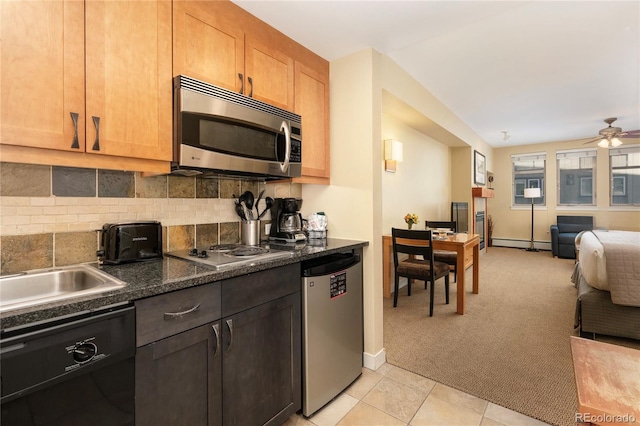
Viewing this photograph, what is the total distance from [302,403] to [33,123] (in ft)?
5.84

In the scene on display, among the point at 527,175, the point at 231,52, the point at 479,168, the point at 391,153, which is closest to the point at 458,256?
the point at 391,153

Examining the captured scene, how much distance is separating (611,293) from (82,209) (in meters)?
3.77

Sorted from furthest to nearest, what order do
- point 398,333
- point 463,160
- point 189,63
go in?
point 463,160
point 398,333
point 189,63

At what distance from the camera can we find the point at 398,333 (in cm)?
274

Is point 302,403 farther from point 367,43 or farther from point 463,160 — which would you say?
point 463,160

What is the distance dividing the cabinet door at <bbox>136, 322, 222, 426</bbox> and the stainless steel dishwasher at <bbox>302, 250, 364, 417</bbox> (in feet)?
1.80

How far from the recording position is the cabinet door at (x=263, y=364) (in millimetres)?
1310

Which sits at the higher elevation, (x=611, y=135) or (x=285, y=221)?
(x=611, y=135)

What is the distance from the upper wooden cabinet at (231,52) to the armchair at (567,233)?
6688 mm

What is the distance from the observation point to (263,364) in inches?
56.8

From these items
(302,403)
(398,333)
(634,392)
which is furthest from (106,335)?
(398,333)

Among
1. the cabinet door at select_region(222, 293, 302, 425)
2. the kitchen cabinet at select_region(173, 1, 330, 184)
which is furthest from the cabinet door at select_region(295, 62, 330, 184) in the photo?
the cabinet door at select_region(222, 293, 302, 425)

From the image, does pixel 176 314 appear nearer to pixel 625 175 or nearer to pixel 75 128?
pixel 75 128

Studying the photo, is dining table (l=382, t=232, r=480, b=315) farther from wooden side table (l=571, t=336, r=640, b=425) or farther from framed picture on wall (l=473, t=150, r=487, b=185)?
framed picture on wall (l=473, t=150, r=487, b=185)
